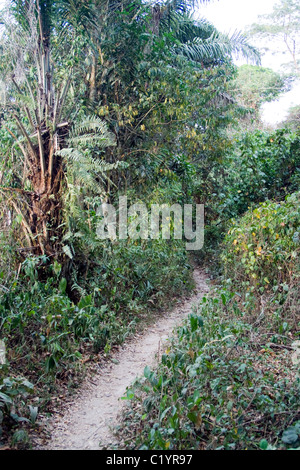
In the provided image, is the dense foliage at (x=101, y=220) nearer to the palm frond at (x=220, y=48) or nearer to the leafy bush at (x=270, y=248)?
the leafy bush at (x=270, y=248)

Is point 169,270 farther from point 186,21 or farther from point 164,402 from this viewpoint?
point 186,21

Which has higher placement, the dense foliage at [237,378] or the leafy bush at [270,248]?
the leafy bush at [270,248]

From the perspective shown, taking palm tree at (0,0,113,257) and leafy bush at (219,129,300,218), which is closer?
palm tree at (0,0,113,257)

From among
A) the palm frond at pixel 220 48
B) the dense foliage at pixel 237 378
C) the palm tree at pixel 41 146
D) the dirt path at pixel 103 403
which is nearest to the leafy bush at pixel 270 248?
the dense foliage at pixel 237 378

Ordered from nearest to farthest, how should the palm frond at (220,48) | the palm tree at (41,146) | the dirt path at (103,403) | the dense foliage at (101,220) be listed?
the dirt path at (103,403)
the dense foliage at (101,220)
the palm tree at (41,146)
the palm frond at (220,48)

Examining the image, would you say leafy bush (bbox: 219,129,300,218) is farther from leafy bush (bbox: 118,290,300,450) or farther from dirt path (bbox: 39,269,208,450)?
leafy bush (bbox: 118,290,300,450)

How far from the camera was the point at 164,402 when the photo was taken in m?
3.05

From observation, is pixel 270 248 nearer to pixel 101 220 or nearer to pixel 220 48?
pixel 101 220

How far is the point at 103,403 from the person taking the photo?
3.81 m

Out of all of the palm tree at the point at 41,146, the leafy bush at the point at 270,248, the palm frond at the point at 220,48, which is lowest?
the leafy bush at the point at 270,248

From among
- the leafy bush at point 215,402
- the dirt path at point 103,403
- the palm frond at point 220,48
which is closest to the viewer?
the leafy bush at point 215,402

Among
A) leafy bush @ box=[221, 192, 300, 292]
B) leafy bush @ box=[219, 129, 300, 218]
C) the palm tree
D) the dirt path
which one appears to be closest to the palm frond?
leafy bush @ box=[219, 129, 300, 218]

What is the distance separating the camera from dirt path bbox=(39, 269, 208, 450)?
10.6 ft

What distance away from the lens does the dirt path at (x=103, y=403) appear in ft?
10.6
